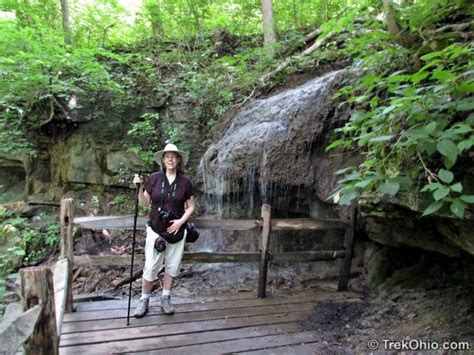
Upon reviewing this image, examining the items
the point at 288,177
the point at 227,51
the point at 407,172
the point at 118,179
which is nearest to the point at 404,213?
the point at 407,172

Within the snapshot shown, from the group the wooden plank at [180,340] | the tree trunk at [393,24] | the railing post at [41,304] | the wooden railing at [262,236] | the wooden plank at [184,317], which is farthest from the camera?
the wooden railing at [262,236]

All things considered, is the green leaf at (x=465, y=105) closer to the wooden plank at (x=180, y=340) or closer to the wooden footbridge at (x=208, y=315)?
the wooden footbridge at (x=208, y=315)

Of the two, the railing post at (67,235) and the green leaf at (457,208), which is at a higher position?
the green leaf at (457,208)

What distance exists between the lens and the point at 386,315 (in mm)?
4090

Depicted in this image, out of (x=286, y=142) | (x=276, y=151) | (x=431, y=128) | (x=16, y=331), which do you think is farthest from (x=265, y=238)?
(x=16, y=331)

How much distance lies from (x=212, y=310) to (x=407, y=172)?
2816 mm

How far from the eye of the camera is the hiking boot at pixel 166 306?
410cm

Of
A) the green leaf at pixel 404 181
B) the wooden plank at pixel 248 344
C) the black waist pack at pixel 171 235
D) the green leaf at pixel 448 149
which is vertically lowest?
the wooden plank at pixel 248 344

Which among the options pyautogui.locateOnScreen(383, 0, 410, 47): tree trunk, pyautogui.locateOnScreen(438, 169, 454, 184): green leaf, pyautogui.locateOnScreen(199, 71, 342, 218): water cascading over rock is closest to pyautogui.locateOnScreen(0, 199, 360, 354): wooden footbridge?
pyautogui.locateOnScreen(199, 71, 342, 218): water cascading over rock

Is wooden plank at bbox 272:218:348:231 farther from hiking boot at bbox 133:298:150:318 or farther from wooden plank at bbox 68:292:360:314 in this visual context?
hiking boot at bbox 133:298:150:318

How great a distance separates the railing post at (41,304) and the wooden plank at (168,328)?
1.50 m

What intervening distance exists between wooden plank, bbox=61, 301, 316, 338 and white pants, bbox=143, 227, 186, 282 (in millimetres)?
471

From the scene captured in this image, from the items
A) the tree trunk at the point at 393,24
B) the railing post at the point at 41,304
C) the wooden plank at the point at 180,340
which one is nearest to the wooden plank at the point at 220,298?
the wooden plank at the point at 180,340

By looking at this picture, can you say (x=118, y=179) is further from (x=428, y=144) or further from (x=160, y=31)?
(x=428, y=144)
